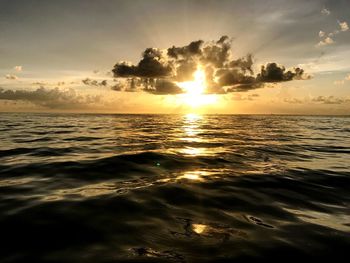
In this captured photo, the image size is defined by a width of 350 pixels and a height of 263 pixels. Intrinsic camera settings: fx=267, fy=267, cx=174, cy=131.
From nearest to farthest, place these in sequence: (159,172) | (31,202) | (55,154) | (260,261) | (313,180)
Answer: (260,261) < (31,202) < (313,180) < (159,172) < (55,154)

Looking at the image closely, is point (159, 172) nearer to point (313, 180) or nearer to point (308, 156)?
point (313, 180)

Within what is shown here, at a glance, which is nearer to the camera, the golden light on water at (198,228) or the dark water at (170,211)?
the dark water at (170,211)

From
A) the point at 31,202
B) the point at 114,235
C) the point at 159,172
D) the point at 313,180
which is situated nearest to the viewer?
the point at 114,235

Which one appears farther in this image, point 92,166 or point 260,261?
point 92,166

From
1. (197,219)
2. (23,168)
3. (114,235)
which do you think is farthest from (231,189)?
(23,168)

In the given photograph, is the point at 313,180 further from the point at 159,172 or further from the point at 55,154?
the point at 55,154

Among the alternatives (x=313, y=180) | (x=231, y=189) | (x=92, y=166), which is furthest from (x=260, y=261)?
(x=92, y=166)

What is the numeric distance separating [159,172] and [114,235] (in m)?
5.65

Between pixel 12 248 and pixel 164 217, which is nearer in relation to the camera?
pixel 12 248

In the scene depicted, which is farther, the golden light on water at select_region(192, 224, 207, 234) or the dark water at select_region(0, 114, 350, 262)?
the golden light on water at select_region(192, 224, 207, 234)

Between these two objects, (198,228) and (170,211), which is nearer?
(198,228)

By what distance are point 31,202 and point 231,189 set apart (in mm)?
5616

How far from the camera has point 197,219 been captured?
5.90 m

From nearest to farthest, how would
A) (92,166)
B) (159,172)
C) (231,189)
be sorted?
(231,189)
(159,172)
(92,166)
